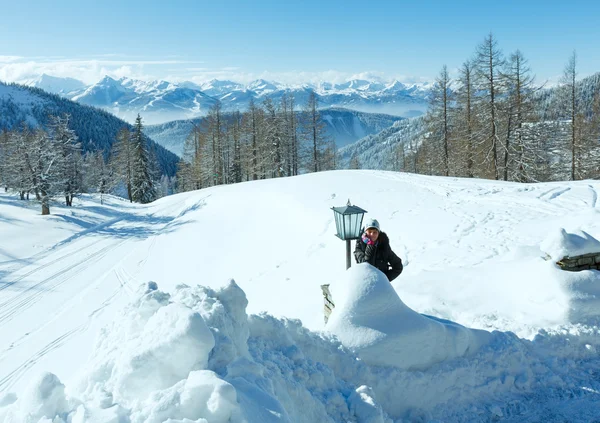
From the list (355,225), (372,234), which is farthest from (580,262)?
(355,225)

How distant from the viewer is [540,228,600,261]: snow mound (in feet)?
19.9

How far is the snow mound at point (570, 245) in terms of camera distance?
239 inches

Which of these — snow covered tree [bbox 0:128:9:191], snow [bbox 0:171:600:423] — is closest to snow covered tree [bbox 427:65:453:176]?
snow [bbox 0:171:600:423]

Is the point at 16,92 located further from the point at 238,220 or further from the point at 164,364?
the point at 164,364

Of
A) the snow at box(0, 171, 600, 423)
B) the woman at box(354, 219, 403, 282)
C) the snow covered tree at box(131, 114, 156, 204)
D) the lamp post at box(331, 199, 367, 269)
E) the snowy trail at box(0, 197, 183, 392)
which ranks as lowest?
the snowy trail at box(0, 197, 183, 392)

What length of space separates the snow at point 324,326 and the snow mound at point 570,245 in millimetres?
30

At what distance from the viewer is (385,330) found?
436cm

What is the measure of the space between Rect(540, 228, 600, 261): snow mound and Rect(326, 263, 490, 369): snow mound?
8.25 feet

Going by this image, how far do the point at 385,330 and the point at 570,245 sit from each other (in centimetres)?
379

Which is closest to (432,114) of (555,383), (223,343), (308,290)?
(308,290)

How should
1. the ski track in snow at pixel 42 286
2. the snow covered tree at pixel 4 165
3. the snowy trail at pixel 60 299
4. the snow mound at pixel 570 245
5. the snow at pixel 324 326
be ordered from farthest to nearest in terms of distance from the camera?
the snow covered tree at pixel 4 165, the ski track in snow at pixel 42 286, the snowy trail at pixel 60 299, the snow mound at pixel 570 245, the snow at pixel 324 326

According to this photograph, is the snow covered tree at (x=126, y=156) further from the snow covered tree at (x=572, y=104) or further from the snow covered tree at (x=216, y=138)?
the snow covered tree at (x=572, y=104)

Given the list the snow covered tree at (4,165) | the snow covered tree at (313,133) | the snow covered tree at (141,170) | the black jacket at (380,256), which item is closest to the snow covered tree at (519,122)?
the snow covered tree at (313,133)

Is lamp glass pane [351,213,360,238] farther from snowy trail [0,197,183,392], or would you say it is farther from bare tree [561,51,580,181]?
bare tree [561,51,580,181]
